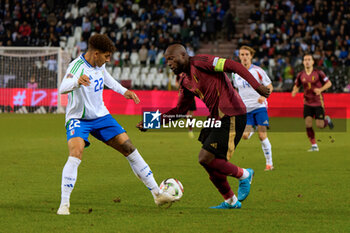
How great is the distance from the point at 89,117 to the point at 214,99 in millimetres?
1459

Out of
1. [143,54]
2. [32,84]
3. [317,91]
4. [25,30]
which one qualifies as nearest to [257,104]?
[317,91]

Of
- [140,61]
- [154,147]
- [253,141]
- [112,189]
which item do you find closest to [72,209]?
[112,189]

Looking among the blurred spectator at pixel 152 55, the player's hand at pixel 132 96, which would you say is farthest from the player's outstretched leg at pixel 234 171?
the blurred spectator at pixel 152 55

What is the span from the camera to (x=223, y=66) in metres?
6.75

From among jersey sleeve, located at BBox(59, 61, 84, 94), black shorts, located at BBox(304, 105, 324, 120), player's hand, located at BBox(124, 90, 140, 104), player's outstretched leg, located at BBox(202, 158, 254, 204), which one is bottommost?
black shorts, located at BBox(304, 105, 324, 120)

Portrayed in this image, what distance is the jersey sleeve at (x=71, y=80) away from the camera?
6.98 meters

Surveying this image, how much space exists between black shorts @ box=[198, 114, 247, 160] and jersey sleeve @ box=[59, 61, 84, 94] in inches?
61.1

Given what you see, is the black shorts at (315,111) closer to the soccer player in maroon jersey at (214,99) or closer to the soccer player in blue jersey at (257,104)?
the soccer player in blue jersey at (257,104)

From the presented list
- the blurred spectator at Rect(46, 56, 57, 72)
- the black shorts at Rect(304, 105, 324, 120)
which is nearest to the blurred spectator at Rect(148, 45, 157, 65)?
the blurred spectator at Rect(46, 56, 57, 72)

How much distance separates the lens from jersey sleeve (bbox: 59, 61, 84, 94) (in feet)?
22.9

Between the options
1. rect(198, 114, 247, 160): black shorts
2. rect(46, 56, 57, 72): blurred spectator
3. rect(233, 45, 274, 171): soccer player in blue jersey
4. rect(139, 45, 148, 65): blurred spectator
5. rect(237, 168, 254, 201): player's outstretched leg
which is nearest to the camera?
rect(198, 114, 247, 160): black shorts

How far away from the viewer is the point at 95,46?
7242 mm

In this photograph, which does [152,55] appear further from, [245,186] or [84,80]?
[84,80]

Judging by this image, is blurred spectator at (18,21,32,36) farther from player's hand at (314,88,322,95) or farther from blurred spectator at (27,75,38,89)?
player's hand at (314,88,322,95)
